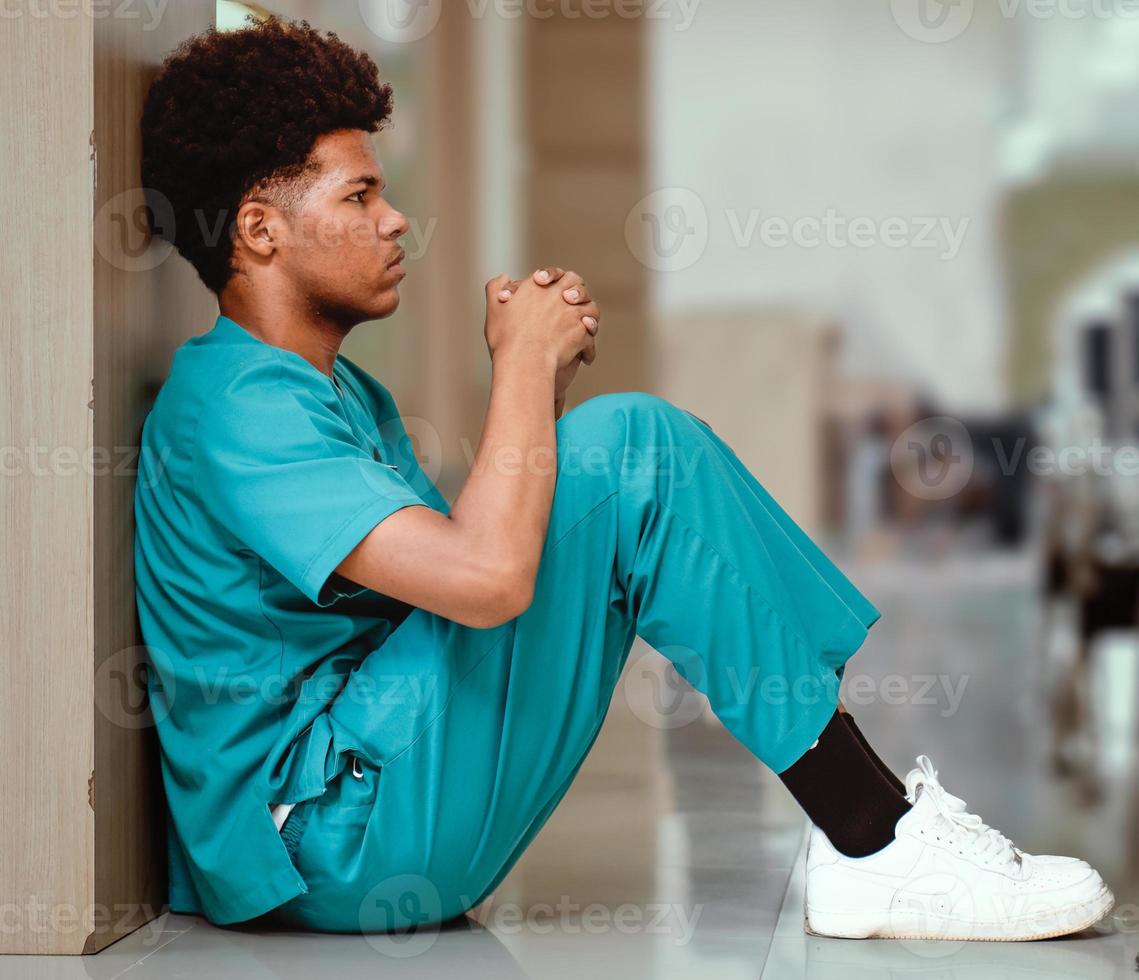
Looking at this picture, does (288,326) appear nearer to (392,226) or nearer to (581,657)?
(392,226)

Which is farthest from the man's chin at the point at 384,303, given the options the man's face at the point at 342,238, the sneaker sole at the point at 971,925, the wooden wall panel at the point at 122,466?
the sneaker sole at the point at 971,925

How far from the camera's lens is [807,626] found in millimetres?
1071

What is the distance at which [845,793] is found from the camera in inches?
42.5

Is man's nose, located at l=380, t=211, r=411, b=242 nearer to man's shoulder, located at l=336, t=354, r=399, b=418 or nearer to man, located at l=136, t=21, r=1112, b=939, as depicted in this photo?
man, located at l=136, t=21, r=1112, b=939

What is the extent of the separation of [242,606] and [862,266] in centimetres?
517

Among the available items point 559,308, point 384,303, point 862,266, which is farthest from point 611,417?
point 862,266

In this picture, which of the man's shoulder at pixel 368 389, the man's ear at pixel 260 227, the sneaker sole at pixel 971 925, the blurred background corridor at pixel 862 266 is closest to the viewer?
the sneaker sole at pixel 971 925

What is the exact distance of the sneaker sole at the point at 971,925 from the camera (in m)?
1.09

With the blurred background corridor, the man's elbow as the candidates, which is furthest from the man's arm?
the blurred background corridor

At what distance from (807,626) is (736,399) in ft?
14.8

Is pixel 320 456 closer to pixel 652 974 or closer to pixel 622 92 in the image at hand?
pixel 652 974

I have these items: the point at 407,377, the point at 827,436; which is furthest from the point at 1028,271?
the point at 407,377

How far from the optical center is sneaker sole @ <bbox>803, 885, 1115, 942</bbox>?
1086 mm

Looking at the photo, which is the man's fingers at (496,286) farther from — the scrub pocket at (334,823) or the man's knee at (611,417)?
the scrub pocket at (334,823)
